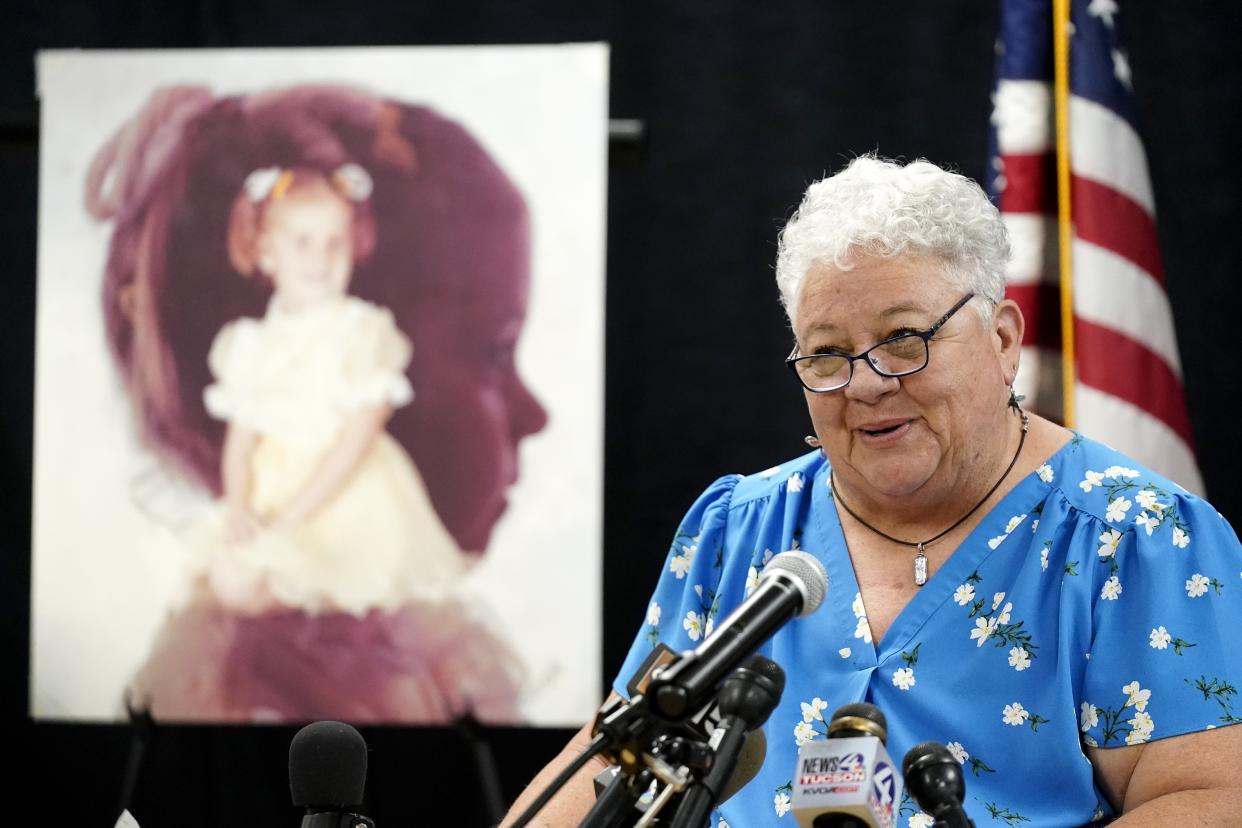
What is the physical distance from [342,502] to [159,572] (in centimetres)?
37

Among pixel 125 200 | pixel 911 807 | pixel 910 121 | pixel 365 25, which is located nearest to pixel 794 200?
pixel 910 121

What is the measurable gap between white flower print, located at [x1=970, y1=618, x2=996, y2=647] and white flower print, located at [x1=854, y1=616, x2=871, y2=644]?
0.37ft

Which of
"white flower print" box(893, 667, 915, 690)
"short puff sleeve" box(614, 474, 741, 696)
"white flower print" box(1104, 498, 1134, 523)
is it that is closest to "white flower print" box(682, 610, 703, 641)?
"short puff sleeve" box(614, 474, 741, 696)

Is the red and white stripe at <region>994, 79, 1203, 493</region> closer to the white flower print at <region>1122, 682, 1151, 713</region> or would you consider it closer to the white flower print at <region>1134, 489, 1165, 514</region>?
the white flower print at <region>1134, 489, 1165, 514</region>

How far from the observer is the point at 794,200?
2896 millimetres

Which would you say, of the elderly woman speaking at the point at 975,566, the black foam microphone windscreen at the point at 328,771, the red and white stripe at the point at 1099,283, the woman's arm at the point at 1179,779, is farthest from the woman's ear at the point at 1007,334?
the red and white stripe at the point at 1099,283

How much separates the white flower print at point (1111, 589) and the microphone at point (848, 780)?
1.78 ft

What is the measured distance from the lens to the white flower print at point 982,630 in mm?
1568

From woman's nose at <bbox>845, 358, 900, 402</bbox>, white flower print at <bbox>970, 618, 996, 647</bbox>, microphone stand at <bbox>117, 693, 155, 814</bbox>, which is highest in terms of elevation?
woman's nose at <bbox>845, 358, 900, 402</bbox>

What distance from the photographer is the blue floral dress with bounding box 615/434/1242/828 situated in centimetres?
147

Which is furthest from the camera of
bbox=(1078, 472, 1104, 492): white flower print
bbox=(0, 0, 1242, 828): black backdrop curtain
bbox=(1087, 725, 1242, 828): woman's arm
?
bbox=(0, 0, 1242, 828): black backdrop curtain

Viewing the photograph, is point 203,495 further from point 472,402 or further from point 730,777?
point 730,777

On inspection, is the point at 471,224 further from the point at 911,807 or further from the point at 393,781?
the point at 911,807

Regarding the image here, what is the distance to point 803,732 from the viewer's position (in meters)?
1.62
